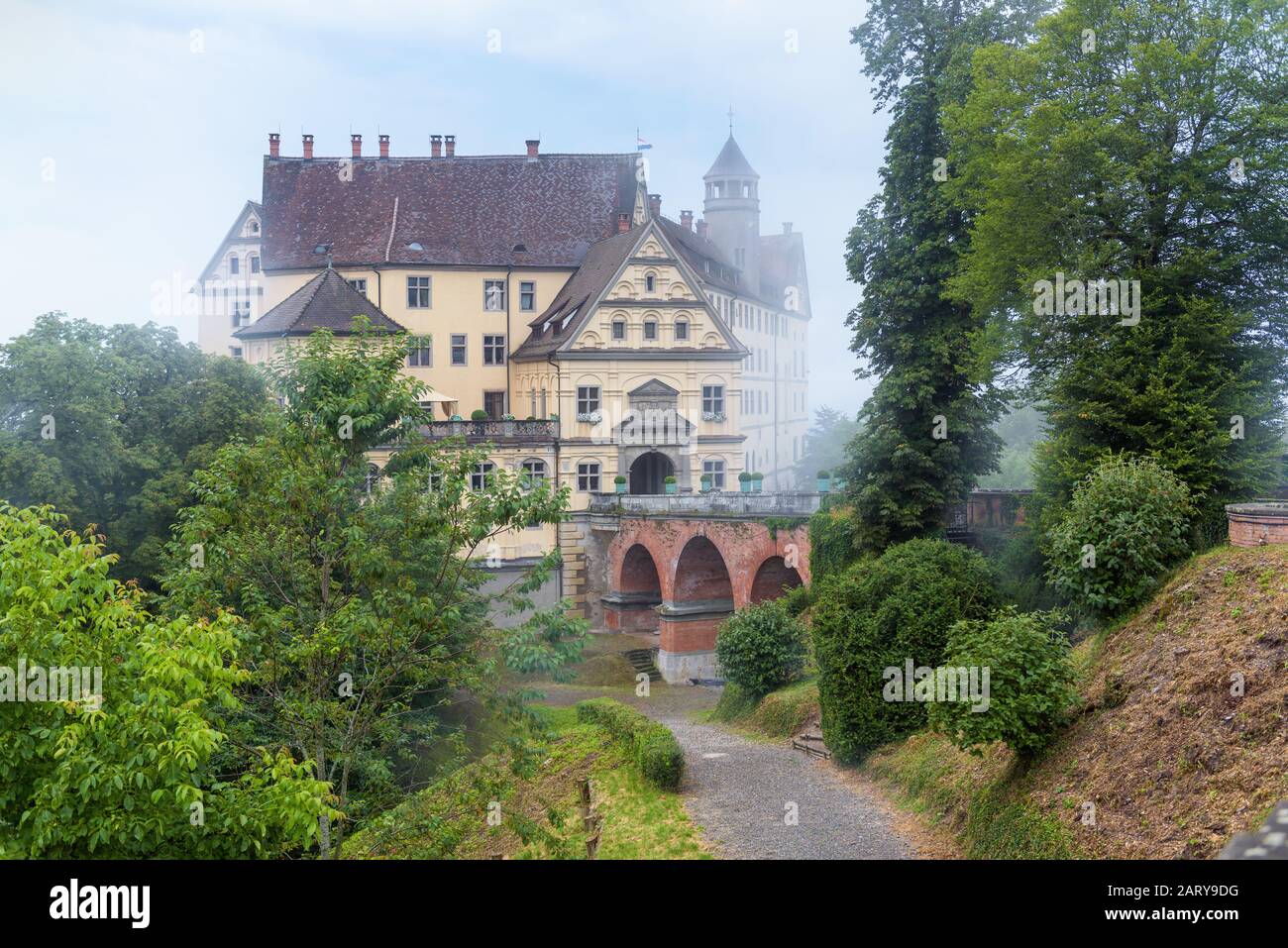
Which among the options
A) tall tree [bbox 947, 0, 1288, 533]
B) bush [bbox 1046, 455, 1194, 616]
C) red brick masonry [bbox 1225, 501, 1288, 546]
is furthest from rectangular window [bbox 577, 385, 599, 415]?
red brick masonry [bbox 1225, 501, 1288, 546]

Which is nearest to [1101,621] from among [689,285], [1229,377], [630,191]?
[1229,377]

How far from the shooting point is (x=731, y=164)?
8919cm

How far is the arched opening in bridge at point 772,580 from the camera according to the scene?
138 feet

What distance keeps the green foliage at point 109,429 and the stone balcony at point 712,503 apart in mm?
15144

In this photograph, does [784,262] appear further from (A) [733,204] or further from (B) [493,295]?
(B) [493,295]

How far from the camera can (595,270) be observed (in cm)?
5712

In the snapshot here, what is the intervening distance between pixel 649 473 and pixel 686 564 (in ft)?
35.4

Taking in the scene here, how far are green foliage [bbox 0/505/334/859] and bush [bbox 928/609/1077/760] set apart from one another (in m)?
9.42

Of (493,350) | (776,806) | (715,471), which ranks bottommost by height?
(776,806)

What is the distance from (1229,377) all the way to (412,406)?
14.2 metres

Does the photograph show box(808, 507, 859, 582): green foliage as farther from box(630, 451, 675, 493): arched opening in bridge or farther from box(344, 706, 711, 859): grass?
box(630, 451, 675, 493): arched opening in bridge

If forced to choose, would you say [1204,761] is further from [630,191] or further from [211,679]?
[630,191]

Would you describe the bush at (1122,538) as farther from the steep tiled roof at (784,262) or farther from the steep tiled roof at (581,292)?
the steep tiled roof at (784,262)

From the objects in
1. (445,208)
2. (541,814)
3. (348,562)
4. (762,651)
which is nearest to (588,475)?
(445,208)
